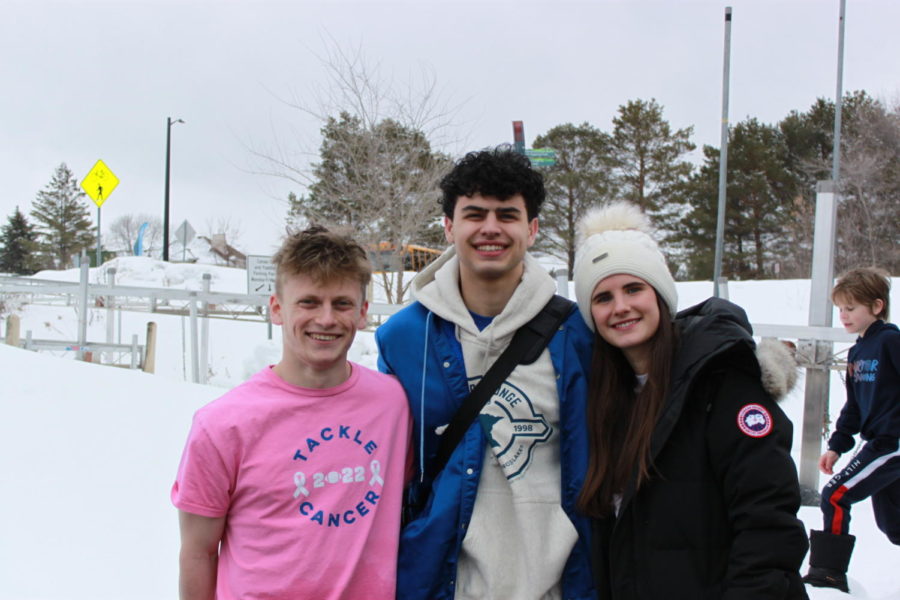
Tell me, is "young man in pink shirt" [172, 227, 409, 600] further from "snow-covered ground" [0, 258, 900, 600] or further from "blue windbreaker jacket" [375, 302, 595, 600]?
"snow-covered ground" [0, 258, 900, 600]

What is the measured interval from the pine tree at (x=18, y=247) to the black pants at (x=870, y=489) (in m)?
55.5

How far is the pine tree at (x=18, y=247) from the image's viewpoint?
4988cm

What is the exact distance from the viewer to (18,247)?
2031 inches

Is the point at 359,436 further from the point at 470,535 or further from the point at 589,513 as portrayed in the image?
the point at 589,513

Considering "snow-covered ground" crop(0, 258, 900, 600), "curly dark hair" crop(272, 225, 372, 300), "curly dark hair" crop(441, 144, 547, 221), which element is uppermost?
"curly dark hair" crop(441, 144, 547, 221)

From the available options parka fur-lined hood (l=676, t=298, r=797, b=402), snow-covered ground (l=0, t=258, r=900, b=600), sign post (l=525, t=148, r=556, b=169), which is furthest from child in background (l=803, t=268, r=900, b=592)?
parka fur-lined hood (l=676, t=298, r=797, b=402)

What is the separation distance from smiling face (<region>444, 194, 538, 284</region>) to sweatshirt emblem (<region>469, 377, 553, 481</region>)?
405mm

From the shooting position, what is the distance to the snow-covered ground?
12.5ft

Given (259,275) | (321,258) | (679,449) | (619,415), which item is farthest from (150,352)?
(679,449)

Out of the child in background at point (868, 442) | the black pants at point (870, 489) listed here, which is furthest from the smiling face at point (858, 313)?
the black pants at point (870, 489)

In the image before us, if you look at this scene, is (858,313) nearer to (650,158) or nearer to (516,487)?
(516,487)

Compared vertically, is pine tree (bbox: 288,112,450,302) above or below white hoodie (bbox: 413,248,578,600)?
above

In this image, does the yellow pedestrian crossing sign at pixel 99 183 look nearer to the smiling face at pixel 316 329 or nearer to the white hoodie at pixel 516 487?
the smiling face at pixel 316 329

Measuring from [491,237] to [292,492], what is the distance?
1.02m
